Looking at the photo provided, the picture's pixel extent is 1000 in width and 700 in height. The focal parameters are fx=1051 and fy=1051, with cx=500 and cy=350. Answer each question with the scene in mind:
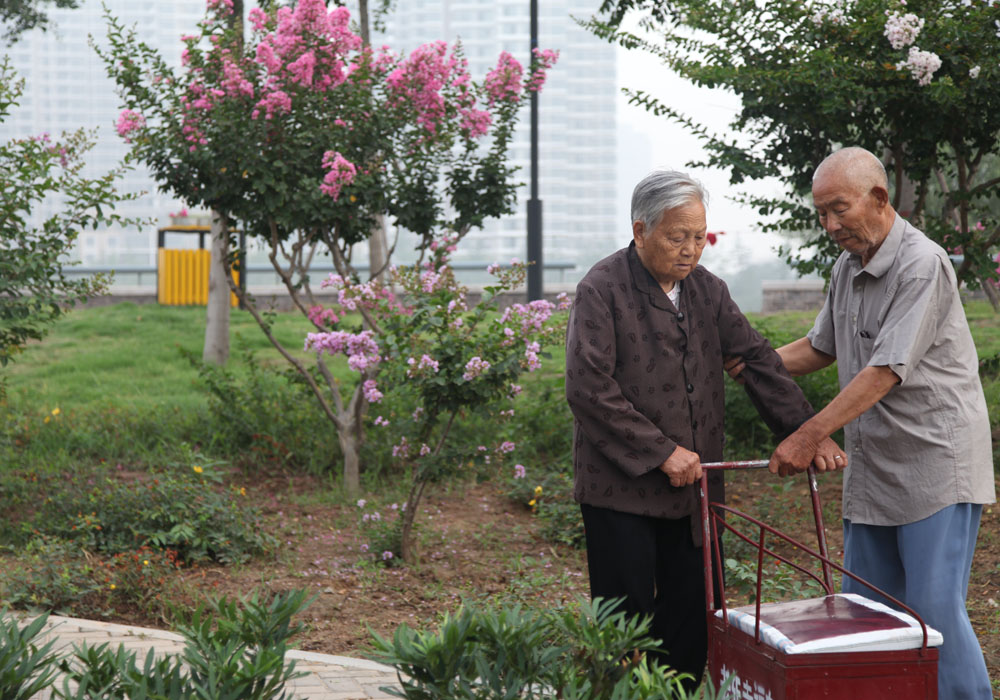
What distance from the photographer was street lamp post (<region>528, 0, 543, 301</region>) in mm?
9766

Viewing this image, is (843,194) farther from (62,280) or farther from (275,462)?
(275,462)

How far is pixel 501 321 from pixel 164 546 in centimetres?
215

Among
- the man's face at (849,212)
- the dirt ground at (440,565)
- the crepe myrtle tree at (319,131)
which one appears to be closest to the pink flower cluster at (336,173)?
the crepe myrtle tree at (319,131)

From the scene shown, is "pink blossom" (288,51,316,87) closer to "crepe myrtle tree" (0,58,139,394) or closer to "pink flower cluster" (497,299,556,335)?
"crepe myrtle tree" (0,58,139,394)

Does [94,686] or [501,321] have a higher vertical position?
[501,321]

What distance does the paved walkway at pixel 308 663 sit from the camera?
3.71 m

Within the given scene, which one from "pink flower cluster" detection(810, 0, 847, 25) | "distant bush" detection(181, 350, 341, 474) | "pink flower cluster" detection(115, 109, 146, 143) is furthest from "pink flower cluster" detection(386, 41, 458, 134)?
"pink flower cluster" detection(810, 0, 847, 25)

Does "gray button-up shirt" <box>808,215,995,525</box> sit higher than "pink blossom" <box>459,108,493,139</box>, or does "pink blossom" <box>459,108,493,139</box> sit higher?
Result: "pink blossom" <box>459,108,493,139</box>

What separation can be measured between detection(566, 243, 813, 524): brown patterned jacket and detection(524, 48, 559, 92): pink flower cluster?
4.62m

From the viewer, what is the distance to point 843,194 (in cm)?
295

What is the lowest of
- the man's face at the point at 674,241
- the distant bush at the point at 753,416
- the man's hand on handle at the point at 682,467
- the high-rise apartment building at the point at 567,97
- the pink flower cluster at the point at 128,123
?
the distant bush at the point at 753,416

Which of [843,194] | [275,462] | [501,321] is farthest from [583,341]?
[275,462]

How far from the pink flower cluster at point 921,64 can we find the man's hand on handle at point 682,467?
3468 mm

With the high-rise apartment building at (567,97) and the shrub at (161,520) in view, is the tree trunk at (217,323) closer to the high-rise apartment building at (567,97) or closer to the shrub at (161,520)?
the shrub at (161,520)
